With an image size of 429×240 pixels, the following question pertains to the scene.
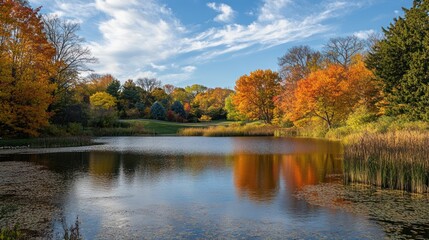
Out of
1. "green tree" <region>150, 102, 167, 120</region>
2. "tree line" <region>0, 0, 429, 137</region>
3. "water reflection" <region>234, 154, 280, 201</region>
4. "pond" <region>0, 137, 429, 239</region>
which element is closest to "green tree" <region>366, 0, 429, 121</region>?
"tree line" <region>0, 0, 429, 137</region>

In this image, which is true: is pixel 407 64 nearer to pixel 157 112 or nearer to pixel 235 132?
pixel 235 132

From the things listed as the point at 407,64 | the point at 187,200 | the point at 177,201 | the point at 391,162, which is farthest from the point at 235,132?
the point at 177,201

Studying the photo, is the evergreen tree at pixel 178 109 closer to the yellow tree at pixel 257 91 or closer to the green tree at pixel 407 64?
the yellow tree at pixel 257 91

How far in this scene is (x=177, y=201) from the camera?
10.8 m

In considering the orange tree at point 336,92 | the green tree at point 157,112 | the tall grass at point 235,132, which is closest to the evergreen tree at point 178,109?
the green tree at point 157,112

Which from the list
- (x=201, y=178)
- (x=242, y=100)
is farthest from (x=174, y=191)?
(x=242, y=100)

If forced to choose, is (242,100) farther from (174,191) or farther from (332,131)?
(174,191)

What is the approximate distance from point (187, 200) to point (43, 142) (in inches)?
886

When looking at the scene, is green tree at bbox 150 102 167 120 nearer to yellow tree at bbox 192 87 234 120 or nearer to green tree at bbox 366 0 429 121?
yellow tree at bbox 192 87 234 120

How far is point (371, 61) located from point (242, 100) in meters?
28.0

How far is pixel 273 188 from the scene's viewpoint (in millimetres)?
12562

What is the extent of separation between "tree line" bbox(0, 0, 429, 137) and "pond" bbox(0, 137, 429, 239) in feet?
34.6

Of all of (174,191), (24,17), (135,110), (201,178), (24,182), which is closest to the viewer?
(174,191)

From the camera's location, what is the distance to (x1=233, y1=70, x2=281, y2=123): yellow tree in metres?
57.5
